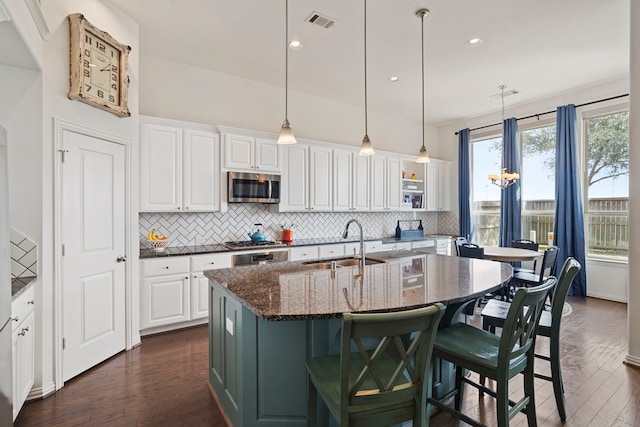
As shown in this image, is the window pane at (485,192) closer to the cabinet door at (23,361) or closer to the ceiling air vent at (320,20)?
the ceiling air vent at (320,20)

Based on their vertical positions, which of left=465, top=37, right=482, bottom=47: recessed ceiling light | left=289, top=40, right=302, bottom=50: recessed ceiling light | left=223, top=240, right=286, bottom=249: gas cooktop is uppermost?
left=289, top=40, right=302, bottom=50: recessed ceiling light

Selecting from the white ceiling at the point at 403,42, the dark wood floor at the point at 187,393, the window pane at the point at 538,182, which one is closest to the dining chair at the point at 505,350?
the dark wood floor at the point at 187,393

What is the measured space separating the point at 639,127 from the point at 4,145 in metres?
4.50

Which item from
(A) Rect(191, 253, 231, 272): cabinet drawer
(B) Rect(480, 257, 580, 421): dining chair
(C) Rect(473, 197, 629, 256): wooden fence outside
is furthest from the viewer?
(C) Rect(473, 197, 629, 256): wooden fence outside

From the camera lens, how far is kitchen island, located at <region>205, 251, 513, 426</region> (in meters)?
1.62

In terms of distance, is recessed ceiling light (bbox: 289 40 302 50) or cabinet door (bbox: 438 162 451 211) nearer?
recessed ceiling light (bbox: 289 40 302 50)

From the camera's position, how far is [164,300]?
139 inches

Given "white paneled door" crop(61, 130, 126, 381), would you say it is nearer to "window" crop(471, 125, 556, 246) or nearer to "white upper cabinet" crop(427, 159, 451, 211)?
"white upper cabinet" crop(427, 159, 451, 211)

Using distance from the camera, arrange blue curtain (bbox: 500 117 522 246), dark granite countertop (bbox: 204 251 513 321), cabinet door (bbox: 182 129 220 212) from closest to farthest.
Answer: dark granite countertop (bbox: 204 251 513 321)
cabinet door (bbox: 182 129 220 212)
blue curtain (bbox: 500 117 522 246)

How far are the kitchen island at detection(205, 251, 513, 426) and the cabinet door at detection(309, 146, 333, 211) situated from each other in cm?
283

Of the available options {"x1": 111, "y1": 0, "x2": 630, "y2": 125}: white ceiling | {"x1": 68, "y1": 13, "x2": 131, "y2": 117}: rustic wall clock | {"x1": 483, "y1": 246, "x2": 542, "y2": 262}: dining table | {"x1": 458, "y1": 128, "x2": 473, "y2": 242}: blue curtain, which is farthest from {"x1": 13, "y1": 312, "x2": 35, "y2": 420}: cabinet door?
{"x1": 458, "y1": 128, "x2": 473, "y2": 242}: blue curtain

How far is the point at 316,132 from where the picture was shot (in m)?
5.44

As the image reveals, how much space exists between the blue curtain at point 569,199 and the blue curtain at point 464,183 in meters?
1.51

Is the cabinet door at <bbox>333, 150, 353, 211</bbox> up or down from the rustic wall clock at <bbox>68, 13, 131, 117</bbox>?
down
